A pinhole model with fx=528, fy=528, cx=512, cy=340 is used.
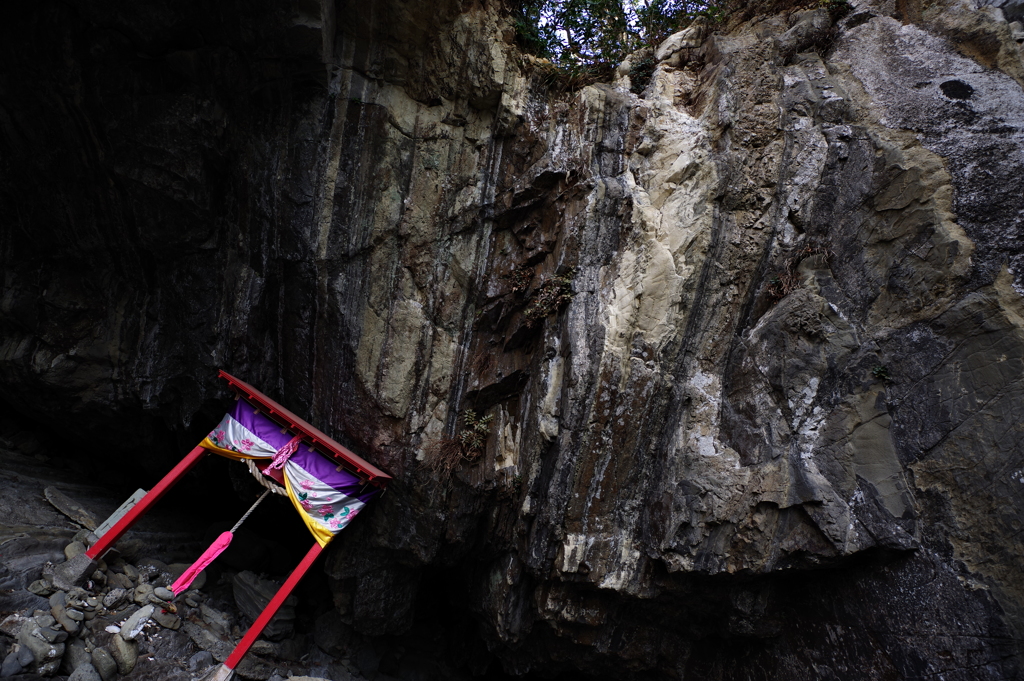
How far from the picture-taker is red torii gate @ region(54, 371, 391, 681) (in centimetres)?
680

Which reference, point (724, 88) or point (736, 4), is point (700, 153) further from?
point (736, 4)

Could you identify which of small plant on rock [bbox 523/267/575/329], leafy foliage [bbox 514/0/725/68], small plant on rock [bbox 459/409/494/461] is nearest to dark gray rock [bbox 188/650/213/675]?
small plant on rock [bbox 459/409/494/461]

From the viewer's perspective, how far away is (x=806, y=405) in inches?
236

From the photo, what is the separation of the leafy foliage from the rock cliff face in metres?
0.60

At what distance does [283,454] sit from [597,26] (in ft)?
28.2

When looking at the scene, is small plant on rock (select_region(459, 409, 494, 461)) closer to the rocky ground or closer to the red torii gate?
the red torii gate

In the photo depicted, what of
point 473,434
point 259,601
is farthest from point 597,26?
point 259,601

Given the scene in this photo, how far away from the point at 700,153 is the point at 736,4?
9.91 feet

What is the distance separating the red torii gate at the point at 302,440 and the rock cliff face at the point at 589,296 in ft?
1.44

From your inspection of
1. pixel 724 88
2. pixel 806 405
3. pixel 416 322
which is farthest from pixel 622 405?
pixel 724 88

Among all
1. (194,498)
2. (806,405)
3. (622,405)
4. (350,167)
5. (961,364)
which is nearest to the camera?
(961,364)

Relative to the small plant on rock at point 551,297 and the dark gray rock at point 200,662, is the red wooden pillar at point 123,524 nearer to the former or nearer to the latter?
the dark gray rock at point 200,662

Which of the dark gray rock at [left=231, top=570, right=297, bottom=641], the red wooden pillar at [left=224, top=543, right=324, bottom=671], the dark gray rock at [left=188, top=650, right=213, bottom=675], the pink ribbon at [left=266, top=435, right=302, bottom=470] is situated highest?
the pink ribbon at [left=266, top=435, right=302, bottom=470]

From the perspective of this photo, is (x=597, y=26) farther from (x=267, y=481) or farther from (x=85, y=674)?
(x=85, y=674)
